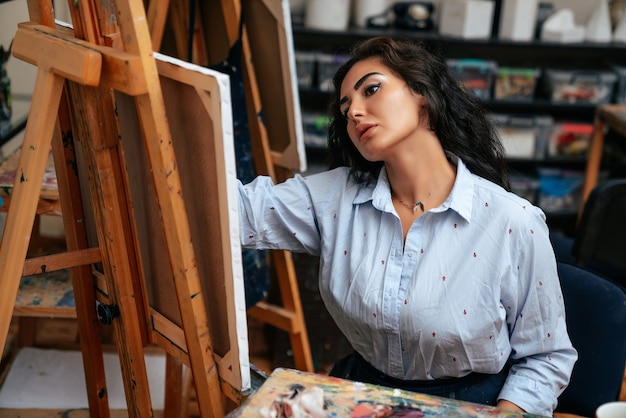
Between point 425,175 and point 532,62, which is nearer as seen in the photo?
point 425,175

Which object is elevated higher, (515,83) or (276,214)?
(515,83)

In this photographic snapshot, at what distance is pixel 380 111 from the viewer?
1308mm

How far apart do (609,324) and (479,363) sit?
0.31 m

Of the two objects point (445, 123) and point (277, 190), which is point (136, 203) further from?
point (445, 123)

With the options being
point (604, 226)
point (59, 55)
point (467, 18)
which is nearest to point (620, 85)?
point (467, 18)

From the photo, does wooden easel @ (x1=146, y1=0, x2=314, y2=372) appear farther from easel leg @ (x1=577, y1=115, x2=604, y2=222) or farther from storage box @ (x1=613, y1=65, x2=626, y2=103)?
storage box @ (x1=613, y1=65, x2=626, y2=103)

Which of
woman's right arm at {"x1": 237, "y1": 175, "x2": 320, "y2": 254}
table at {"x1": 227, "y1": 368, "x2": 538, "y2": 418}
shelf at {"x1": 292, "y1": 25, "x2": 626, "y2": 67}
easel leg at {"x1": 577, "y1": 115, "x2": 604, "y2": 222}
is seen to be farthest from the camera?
shelf at {"x1": 292, "y1": 25, "x2": 626, "y2": 67}

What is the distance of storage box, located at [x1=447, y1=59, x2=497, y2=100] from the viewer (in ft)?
11.4

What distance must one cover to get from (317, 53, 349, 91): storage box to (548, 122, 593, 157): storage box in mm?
1096

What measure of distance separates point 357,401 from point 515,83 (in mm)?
2786

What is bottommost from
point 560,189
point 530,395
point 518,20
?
point 560,189

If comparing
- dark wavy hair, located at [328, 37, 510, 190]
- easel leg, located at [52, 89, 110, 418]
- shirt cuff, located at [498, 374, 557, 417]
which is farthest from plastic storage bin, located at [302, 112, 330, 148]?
shirt cuff, located at [498, 374, 557, 417]

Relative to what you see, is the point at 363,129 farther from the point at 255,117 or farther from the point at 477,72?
the point at 477,72

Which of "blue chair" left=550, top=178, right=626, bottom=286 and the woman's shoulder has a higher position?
the woman's shoulder
